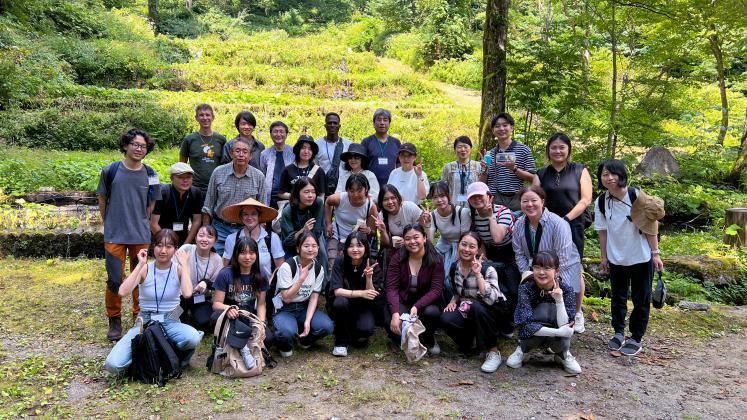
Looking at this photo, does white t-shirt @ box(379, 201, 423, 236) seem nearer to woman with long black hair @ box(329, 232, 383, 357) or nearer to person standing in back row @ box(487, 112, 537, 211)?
woman with long black hair @ box(329, 232, 383, 357)

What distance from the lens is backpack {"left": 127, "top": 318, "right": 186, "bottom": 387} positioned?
3656 mm

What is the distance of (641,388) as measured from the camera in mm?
3670

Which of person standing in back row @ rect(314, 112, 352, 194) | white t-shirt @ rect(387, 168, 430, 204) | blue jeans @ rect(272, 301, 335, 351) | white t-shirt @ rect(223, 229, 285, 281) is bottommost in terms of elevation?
blue jeans @ rect(272, 301, 335, 351)

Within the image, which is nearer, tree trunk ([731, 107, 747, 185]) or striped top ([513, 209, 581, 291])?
striped top ([513, 209, 581, 291])

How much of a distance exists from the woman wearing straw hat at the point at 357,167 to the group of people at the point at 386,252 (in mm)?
25

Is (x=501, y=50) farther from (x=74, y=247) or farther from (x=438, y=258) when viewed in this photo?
Result: (x=74, y=247)

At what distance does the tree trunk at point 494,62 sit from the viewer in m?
7.01

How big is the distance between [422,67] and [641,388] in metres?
21.7

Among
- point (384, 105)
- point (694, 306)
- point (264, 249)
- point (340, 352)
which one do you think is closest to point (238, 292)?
point (264, 249)

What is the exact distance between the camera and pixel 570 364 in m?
3.91

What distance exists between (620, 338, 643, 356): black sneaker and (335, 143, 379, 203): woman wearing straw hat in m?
2.54

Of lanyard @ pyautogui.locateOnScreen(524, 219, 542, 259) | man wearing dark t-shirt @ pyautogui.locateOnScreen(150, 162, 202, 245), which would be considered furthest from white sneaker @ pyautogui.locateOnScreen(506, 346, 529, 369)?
man wearing dark t-shirt @ pyautogui.locateOnScreen(150, 162, 202, 245)

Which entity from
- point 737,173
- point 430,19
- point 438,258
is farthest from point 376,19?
point 438,258

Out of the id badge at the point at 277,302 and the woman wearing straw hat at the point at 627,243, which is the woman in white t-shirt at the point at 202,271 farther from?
the woman wearing straw hat at the point at 627,243
